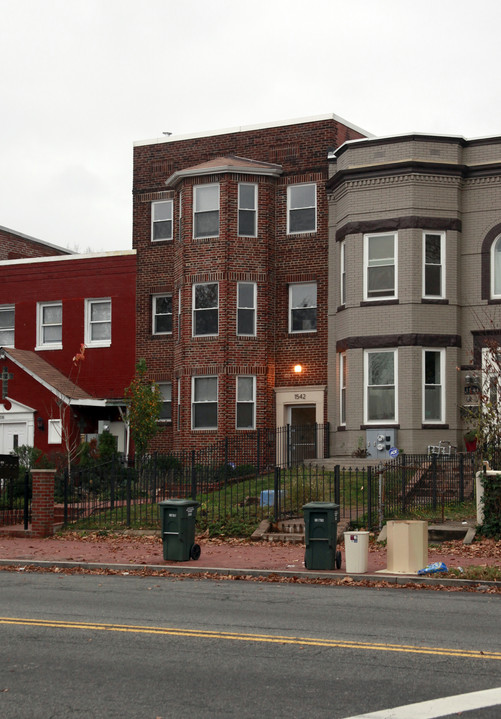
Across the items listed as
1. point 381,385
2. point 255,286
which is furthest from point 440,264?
point 255,286

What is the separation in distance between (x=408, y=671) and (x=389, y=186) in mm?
21828

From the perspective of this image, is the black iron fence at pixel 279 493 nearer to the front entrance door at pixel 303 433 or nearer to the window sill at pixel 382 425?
the window sill at pixel 382 425

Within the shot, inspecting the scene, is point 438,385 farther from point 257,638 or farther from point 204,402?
point 257,638

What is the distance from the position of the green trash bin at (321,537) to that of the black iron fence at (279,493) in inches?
152

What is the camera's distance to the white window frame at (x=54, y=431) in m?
32.7

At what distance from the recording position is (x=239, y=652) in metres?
9.00

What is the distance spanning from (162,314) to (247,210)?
187 inches

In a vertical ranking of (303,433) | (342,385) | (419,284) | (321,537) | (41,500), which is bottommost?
(321,537)

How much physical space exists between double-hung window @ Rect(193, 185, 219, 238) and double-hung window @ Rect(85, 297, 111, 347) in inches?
185

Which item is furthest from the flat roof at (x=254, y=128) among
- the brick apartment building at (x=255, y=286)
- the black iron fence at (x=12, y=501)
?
the black iron fence at (x=12, y=501)

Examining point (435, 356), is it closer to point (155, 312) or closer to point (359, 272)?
point (359, 272)

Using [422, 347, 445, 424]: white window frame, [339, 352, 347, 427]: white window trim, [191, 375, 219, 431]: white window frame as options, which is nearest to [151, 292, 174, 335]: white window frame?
[191, 375, 219, 431]: white window frame

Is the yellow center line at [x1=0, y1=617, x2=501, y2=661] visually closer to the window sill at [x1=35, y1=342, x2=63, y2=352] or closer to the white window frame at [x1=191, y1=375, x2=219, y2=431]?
the white window frame at [x1=191, y1=375, x2=219, y2=431]

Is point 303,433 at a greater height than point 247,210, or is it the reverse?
point 247,210
